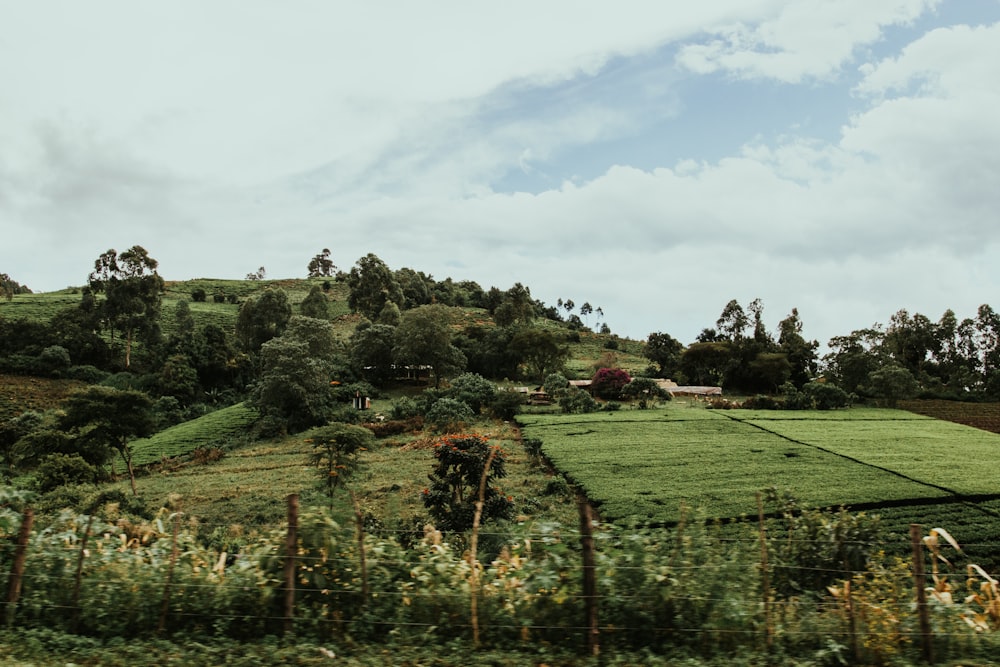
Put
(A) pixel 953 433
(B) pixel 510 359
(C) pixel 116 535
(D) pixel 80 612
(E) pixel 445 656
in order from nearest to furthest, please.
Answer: (E) pixel 445 656 < (D) pixel 80 612 < (C) pixel 116 535 < (A) pixel 953 433 < (B) pixel 510 359

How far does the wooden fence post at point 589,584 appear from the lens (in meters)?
5.21

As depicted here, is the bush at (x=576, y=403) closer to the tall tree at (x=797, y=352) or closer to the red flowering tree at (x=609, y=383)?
the red flowering tree at (x=609, y=383)

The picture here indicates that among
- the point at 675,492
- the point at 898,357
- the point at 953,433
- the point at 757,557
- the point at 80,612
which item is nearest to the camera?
the point at 80,612

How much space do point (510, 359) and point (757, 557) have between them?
53292 millimetres

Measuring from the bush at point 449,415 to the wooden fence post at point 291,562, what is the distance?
101 feet

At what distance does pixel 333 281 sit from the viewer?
11325 cm

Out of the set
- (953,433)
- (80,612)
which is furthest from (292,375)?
(953,433)

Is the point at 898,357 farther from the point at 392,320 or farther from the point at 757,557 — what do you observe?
the point at 757,557

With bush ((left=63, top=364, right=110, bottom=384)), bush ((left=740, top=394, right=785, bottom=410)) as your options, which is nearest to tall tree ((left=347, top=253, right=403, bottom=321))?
bush ((left=63, top=364, right=110, bottom=384))

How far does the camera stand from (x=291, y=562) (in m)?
5.53

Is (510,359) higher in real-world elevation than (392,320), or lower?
lower

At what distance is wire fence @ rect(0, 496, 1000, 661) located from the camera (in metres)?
5.33

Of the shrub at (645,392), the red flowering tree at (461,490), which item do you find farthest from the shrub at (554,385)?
the red flowering tree at (461,490)

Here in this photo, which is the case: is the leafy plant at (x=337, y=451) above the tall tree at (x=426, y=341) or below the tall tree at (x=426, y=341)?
below
